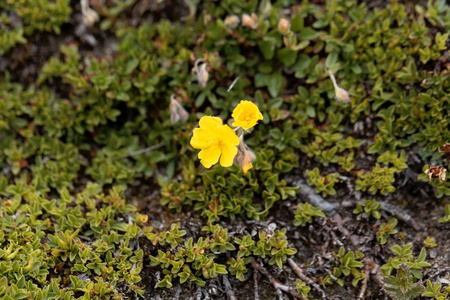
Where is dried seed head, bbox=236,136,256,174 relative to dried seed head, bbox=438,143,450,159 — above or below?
below

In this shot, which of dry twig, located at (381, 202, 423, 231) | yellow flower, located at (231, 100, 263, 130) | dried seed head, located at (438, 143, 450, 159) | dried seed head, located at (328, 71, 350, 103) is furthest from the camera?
dried seed head, located at (328, 71, 350, 103)

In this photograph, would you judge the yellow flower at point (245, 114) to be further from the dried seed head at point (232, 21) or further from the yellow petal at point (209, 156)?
the dried seed head at point (232, 21)

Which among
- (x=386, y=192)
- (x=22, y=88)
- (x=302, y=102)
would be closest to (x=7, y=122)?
(x=22, y=88)

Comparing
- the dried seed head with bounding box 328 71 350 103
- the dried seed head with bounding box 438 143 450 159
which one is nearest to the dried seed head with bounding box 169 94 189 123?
the dried seed head with bounding box 328 71 350 103

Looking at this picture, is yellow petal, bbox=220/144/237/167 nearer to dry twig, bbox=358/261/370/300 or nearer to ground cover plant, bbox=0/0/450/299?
ground cover plant, bbox=0/0/450/299

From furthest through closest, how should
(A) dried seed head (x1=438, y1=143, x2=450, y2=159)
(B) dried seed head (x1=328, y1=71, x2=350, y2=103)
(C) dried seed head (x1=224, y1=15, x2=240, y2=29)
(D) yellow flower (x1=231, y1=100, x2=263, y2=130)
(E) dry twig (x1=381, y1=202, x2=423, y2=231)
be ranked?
(C) dried seed head (x1=224, y1=15, x2=240, y2=29)
(B) dried seed head (x1=328, y1=71, x2=350, y2=103)
(E) dry twig (x1=381, y1=202, x2=423, y2=231)
(A) dried seed head (x1=438, y1=143, x2=450, y2=159)
(D) yellow flower (x1=231, y1=100, x2=263, y2=130)
